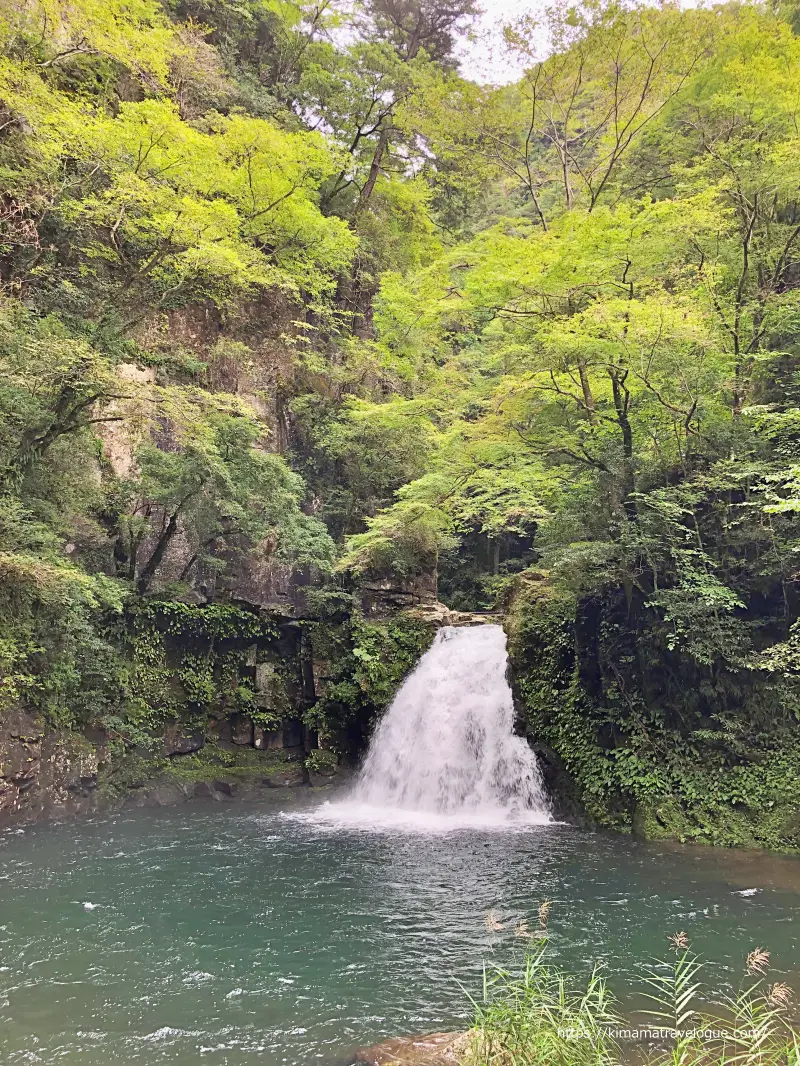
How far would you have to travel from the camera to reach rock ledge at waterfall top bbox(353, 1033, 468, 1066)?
4.35 meters

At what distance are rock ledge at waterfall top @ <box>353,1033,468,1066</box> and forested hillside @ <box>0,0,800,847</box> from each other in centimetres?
580

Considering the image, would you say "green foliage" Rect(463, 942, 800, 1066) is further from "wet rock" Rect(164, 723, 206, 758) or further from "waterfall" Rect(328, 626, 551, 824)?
"wet rock" Rect(164, 723, 206, 758)

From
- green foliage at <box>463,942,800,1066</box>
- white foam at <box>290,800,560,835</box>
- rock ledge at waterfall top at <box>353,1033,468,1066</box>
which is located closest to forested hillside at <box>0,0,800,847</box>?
white foam at <box>290,800,560,835</box>

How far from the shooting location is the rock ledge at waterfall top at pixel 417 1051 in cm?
435

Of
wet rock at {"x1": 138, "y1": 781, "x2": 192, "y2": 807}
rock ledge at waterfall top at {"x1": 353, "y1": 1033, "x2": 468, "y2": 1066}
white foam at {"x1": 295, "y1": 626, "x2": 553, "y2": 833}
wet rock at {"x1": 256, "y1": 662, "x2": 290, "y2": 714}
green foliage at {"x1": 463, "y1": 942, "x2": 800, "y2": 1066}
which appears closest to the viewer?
green foliage at {"x1": 463, "y1": 942, "x2": 800, "y2": 1066}

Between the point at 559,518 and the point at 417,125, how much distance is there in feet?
38.4

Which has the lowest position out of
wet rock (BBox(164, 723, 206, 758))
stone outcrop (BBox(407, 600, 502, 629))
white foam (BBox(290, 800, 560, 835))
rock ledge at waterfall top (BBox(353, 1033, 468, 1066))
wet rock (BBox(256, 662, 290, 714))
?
white foam (BBox(290, 800, 560, 835))

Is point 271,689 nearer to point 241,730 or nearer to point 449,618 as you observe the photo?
point 241,730

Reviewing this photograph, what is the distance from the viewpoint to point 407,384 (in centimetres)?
1959

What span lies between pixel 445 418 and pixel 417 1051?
14803 millimetres

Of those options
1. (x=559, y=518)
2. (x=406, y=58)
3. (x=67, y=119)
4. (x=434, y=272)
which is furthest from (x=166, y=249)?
(x=406, y=58)

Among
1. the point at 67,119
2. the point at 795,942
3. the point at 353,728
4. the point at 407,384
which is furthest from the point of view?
the point at 407,384

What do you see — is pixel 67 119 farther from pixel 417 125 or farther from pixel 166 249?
pixel 417 125

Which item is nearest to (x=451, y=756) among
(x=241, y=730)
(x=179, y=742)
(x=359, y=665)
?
(x=359, y=665)
